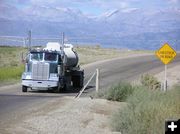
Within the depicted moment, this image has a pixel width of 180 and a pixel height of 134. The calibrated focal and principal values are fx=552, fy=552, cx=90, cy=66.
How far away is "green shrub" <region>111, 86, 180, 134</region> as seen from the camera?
13.5 m

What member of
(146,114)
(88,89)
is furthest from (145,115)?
(88,89)

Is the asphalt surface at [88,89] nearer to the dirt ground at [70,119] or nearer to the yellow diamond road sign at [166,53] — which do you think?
the dirt ground at [70,119]

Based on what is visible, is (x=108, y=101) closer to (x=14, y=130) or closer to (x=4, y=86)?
(x=14, y=130)

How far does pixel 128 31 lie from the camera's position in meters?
167

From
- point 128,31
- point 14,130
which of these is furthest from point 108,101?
point 128,31

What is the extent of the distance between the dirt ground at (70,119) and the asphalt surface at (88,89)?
649mm

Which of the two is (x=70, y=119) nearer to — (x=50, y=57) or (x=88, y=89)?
(x=50, y=57)

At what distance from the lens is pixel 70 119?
17.4m

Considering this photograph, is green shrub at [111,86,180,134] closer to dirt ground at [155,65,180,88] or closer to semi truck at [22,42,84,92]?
semi truck at [22,42,84,92]

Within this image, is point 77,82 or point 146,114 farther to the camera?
point 77,82

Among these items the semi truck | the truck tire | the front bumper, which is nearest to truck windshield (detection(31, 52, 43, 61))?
the semi truck

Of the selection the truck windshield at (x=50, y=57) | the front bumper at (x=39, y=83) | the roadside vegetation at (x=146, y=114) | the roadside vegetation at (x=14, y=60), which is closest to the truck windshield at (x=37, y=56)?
the truck windshield at (x=50, y=57)

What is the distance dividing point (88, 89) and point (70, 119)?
16.8 m

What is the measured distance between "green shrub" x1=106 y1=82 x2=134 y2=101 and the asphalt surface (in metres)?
2.84
